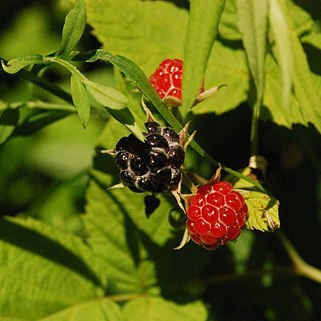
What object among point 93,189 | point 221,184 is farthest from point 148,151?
point 93,189

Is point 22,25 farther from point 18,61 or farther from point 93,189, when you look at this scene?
point 18,61

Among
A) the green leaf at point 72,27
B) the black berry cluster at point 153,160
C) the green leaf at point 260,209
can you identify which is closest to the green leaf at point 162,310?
the green leaf at point 260,209

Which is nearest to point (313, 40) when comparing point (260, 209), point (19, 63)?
point (260, 209)

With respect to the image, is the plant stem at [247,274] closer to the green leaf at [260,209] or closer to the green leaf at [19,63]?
the green leaf at [260,209]

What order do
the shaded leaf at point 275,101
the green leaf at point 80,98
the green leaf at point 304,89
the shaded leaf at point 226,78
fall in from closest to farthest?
the green leaf at point 80,98 < the green leaf at point 304,89 < the shaded leaf at point 275,101 < the shaded leaf at point 226,78

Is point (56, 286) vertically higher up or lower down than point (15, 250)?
lower down

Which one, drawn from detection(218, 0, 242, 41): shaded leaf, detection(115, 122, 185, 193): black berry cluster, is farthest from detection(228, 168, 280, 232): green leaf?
detection(218, 0, 242, 41): shaded leaf

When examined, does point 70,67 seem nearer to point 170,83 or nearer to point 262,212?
point 170,83
